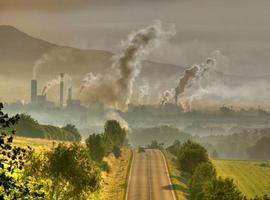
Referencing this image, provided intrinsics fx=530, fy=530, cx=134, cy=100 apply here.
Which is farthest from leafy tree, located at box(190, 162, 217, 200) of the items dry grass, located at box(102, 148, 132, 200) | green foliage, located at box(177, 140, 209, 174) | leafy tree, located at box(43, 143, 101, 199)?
leafy tree, located at box(43, 143, 101, 199)

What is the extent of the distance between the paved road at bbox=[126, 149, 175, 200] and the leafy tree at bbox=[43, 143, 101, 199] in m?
42.3

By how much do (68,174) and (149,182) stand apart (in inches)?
2695

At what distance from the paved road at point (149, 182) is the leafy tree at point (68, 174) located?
42.3m

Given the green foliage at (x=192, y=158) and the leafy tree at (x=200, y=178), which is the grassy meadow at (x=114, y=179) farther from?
the green foliage at (x=192, y=158)

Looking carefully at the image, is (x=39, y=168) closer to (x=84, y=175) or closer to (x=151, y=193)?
(x=84, y=175)

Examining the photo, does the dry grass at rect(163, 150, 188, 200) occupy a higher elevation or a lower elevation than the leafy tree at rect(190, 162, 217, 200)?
lower

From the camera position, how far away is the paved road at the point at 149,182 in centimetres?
12871

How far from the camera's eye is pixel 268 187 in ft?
625

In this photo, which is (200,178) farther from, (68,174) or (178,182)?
(68,174)

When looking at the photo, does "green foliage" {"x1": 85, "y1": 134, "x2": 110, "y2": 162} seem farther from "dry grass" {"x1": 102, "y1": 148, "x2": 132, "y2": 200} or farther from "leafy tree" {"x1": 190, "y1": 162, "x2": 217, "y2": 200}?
"leafy tree" {"x1": 190, "y1": 162, "x2": 217, "y2": 200}

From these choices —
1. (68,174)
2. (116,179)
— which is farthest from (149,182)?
(68,174)

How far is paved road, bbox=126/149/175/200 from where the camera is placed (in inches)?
5067

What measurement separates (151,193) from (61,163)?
53816mm

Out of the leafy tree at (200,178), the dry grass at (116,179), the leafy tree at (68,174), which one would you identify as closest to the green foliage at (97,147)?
the dry grass at (116,179)
